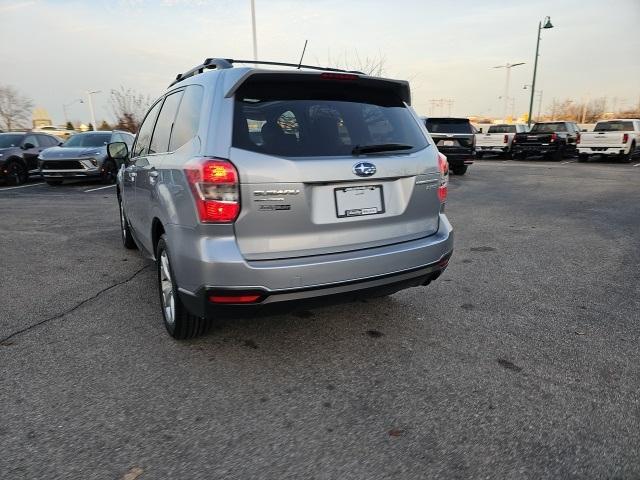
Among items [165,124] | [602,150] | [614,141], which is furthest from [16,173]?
[614,141]

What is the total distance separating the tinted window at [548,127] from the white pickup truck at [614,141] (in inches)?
74.5

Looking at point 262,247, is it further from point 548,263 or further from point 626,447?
point 548,263

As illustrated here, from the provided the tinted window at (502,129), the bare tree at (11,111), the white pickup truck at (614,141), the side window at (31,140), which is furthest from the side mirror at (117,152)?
the bare tree at (11,111)

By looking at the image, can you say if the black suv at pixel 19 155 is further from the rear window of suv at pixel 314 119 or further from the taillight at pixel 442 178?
the taillight at pixel 442 178

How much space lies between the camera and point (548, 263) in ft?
16.9

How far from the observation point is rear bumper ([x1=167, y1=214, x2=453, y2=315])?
2.53 metres

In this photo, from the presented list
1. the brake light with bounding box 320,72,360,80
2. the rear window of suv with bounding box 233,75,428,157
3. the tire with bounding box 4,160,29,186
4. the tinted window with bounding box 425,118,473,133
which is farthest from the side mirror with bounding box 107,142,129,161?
the tinted window with bounding box 425,118,473,133

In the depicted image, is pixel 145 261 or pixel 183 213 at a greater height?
pixel 183 213

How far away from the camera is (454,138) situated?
1509 centimetres

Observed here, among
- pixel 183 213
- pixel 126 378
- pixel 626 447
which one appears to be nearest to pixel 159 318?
pixel 126 378

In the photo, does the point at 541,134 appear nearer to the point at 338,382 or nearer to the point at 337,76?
the point at 337,76

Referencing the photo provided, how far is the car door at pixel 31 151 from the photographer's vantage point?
45.8 feet

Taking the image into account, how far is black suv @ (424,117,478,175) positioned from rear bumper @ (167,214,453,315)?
12.8 m

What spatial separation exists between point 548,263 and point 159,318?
405 centimetres
